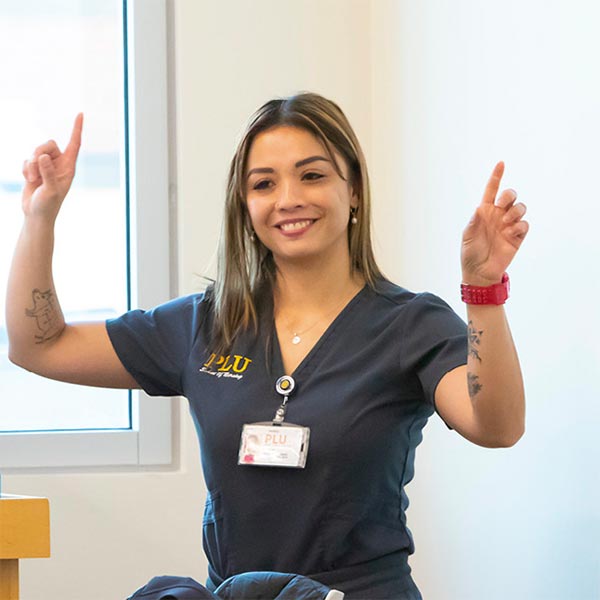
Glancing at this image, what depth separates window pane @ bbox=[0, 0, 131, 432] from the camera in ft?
10.4

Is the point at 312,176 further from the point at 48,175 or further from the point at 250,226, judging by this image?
the point at 48,175

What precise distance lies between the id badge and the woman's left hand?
0.46 meters

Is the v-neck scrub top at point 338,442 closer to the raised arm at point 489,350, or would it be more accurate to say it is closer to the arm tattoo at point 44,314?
the raised arm at point 489,350

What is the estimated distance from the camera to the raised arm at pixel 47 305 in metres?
1.96

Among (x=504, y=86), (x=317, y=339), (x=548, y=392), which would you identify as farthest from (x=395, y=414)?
(x=504, y=86)

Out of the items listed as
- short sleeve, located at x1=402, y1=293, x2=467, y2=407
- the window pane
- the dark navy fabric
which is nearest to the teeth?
short sleeve, located at x1=402, y1=293, x2=467, y2=407

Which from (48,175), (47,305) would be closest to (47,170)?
(48,175)

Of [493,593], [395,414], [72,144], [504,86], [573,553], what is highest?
[504,86]

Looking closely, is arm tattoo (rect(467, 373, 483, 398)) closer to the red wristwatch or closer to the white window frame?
the red wristwatch

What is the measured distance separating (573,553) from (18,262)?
115 centimetres

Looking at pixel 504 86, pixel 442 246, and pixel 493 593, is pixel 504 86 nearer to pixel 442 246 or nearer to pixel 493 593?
pixel 442 246

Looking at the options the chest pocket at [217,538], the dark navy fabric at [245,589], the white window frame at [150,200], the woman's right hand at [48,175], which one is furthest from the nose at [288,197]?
the white window frame at [150,200]

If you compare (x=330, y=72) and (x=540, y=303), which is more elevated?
(x=330, y=72)

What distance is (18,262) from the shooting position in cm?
202
